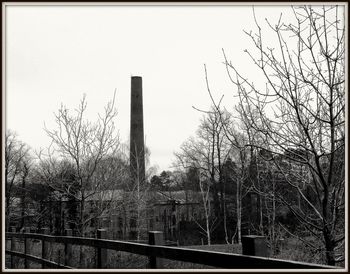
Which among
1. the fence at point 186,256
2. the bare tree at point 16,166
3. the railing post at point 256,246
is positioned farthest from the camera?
the bare tree at point 16,166

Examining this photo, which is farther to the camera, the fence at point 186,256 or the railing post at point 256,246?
the railing post at point 256,246

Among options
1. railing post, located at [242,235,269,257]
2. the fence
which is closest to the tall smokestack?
the fence

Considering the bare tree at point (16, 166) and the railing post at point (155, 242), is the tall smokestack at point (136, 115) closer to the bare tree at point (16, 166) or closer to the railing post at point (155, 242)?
the bare tree at point (16, 166)

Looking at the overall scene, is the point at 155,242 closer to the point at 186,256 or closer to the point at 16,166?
the point at 186,256

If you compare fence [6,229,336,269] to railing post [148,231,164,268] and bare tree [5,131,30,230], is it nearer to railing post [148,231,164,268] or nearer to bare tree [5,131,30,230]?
railing post [148,231,164,268]

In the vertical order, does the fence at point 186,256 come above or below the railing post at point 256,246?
below

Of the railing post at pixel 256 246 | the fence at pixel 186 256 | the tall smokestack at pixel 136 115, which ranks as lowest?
the fence at pixel 186 256

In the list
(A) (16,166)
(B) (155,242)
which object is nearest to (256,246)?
(B) (155,242)

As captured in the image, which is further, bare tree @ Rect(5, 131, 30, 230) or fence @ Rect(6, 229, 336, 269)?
bare tree @ Rect(5, 131, 30, 230)

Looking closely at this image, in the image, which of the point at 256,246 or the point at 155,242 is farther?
the point at 155,242

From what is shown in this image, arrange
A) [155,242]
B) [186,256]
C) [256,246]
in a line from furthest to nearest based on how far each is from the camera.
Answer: [155,242]
[186,256]
[256,246]

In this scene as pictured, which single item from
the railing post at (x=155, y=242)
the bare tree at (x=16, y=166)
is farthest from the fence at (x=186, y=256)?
the bare tree at (x=16, y=166)

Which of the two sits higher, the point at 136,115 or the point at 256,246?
the point at 136,115

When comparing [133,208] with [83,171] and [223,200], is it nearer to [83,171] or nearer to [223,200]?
[223,200]
